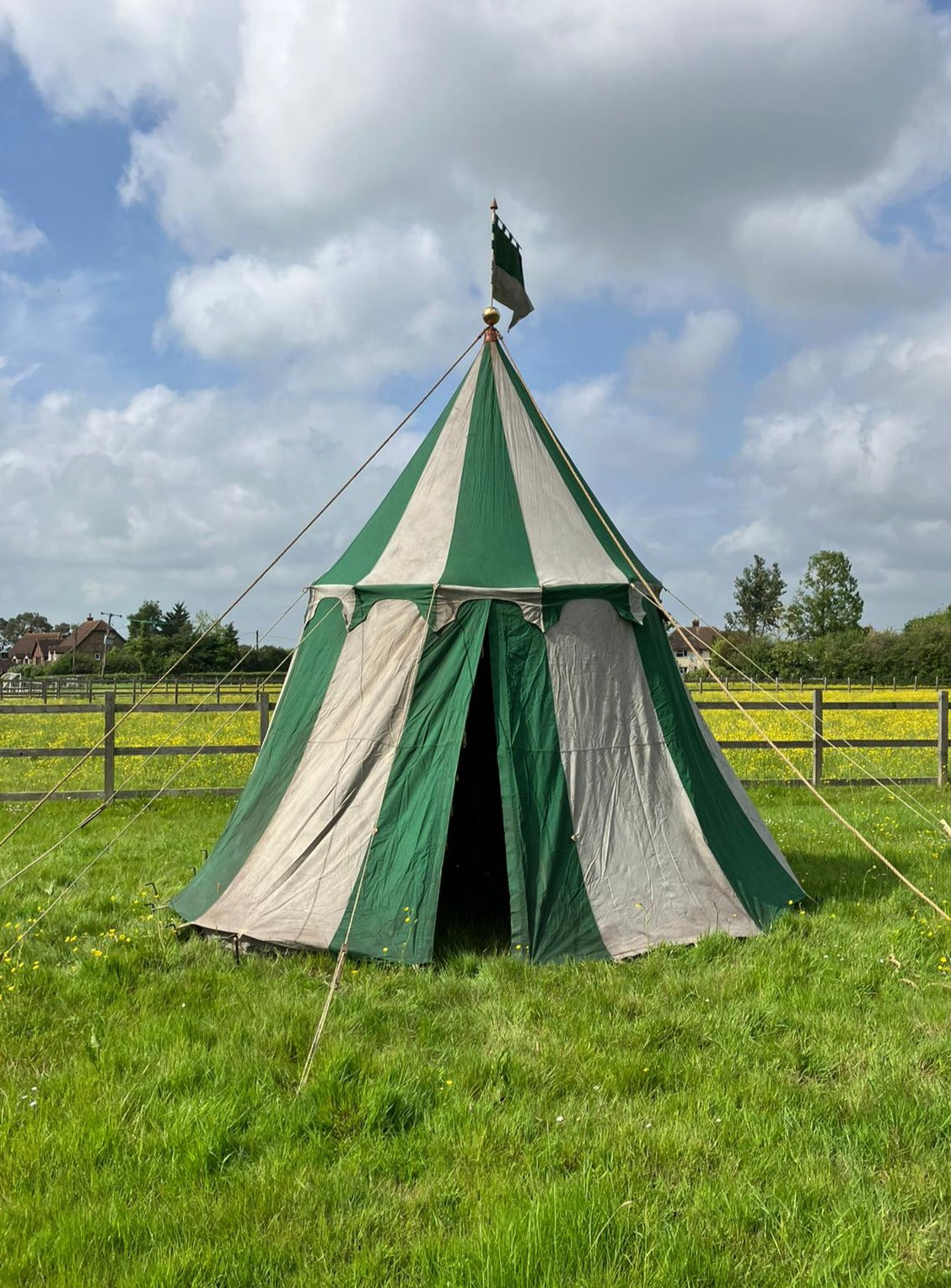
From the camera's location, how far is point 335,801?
607 centimetres

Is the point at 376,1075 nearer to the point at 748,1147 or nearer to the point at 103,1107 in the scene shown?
the point at 103,1107

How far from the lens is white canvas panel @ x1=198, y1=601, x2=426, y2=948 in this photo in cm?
581

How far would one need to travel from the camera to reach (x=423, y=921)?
561 cm

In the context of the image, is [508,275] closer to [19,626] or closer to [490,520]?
[490,520]

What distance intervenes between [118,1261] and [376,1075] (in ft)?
4.44

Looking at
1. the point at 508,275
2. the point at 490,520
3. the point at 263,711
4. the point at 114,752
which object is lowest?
the point at 114,752

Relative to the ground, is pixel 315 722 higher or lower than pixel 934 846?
higher

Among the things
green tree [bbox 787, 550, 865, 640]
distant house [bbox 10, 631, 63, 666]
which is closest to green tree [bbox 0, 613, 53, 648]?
distant house [bbox 10, 631, 63, 666]

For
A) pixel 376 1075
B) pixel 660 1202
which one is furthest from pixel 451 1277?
pixel 376 1075

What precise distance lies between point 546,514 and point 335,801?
264cm

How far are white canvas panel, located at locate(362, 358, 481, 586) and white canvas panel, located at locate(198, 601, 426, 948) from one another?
0.29 m

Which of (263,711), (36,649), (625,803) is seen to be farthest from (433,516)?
(36,649)

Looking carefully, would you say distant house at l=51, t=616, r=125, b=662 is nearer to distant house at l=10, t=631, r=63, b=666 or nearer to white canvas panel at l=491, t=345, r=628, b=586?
distant house at l=10, t=631, r=63, b=666

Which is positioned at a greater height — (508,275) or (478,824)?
(508,275)
